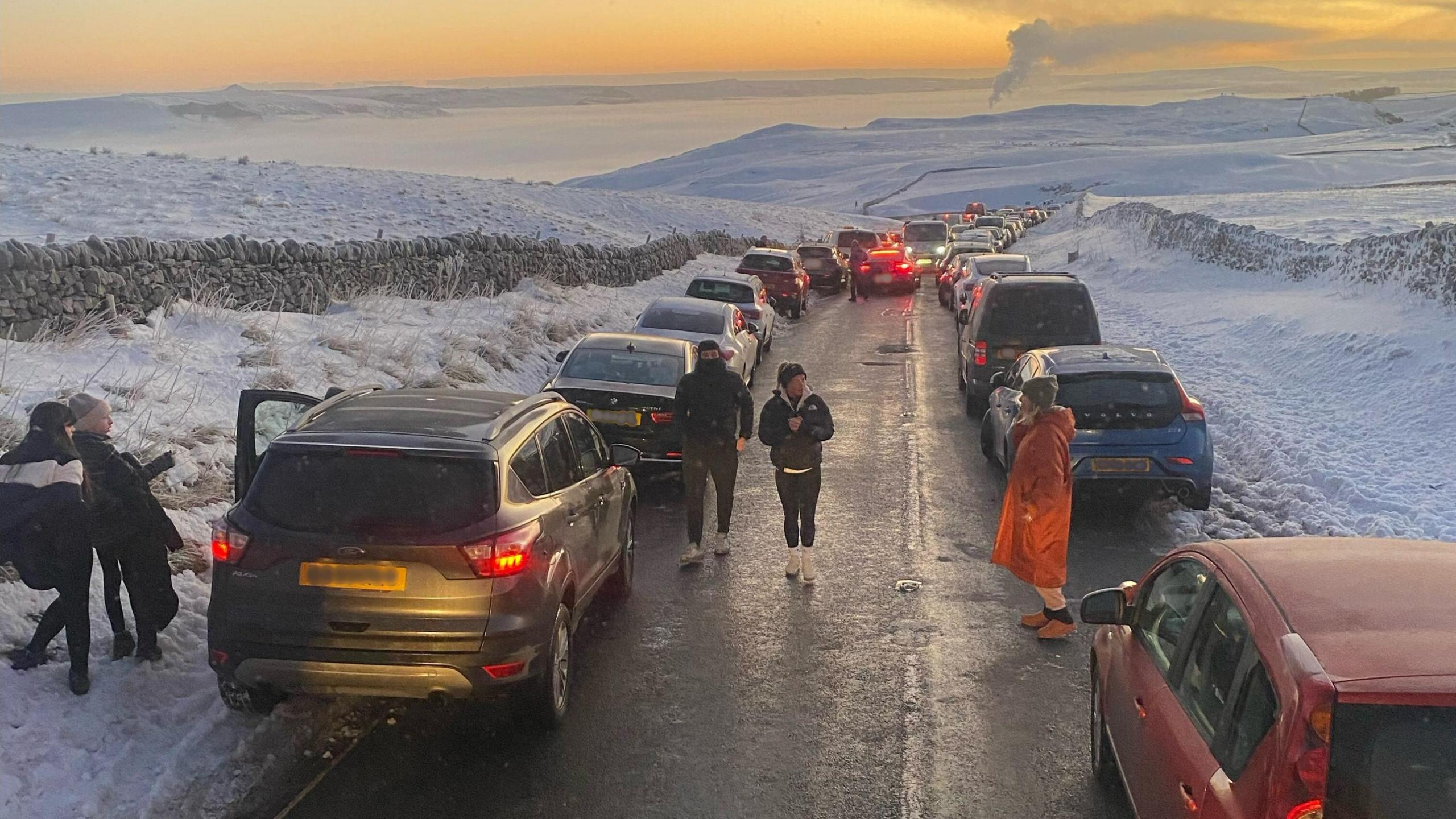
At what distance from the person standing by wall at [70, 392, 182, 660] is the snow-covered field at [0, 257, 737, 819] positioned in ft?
0.68

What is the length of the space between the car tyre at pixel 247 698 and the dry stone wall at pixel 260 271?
889 cm

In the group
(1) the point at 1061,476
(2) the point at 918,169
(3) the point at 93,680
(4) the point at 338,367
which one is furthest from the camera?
(2) the point at 918,169

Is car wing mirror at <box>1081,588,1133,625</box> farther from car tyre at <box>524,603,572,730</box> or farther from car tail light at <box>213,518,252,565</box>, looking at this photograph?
car tail light at <box>213,518,252,565</box>

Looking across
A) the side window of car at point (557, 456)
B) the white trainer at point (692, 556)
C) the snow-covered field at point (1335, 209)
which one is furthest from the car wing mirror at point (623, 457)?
the snow-covered field at point (1335, 209)

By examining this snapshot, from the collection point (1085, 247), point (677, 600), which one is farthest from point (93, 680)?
point (1085, 247)

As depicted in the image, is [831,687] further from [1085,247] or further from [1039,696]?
[1085,247]

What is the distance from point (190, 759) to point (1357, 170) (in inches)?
3993

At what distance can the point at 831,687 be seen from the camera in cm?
742

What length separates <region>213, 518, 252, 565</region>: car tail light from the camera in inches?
244

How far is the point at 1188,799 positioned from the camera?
4.21 metres

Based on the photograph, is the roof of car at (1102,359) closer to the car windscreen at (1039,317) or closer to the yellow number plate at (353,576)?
the car windscreen at (1039,317)

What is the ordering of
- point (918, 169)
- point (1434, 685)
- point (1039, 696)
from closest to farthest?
point (1434, 685)
point (1039, 696)
point (918, 169)

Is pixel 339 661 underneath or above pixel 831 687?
above

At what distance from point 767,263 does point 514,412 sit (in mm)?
25076
